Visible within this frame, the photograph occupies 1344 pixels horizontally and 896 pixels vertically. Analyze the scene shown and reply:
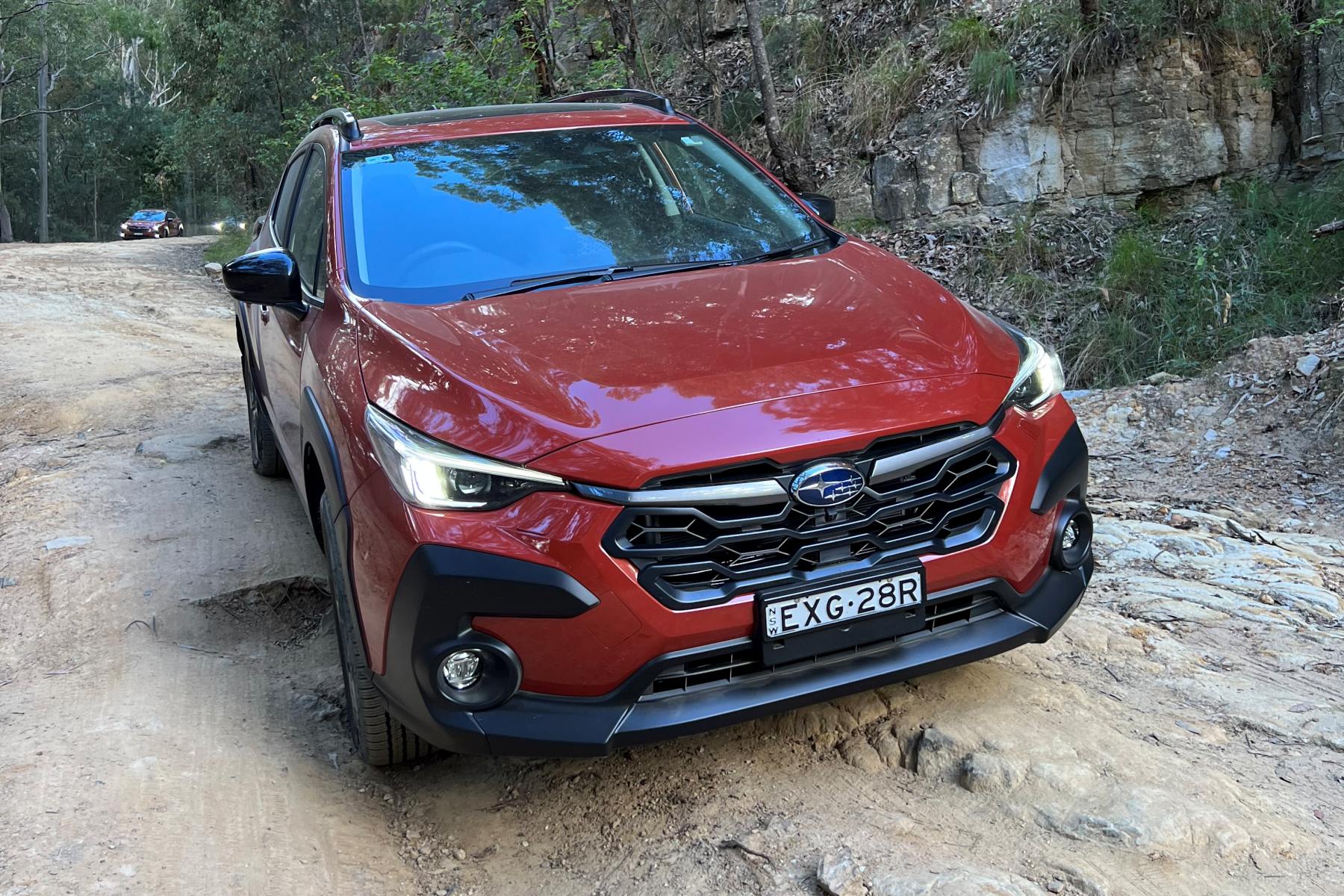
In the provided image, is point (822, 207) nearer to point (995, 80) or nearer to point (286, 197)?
point (286, 197)

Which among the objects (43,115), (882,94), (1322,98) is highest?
(43,115)

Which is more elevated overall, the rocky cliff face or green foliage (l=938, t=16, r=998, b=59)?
green foliage (l=938, t=16, r=998, b=59)

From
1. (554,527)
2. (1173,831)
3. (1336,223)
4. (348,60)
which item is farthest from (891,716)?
(348,60)

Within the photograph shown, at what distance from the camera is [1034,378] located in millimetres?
2986

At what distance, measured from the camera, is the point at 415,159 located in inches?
155

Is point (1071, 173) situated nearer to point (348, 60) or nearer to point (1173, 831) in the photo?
point (1173, 831)

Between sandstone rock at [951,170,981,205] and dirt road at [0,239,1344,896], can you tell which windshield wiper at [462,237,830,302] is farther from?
sandstone rock at [951,170,981,205]

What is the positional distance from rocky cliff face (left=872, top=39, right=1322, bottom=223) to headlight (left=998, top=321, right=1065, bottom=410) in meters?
6.61

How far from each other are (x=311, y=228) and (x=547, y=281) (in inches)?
45.6

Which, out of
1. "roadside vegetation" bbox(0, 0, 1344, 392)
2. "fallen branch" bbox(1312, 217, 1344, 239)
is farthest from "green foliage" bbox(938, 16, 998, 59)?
"fallen branch" bbox(1312, 217, 1344, 239)

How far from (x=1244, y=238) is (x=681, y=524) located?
677 cm

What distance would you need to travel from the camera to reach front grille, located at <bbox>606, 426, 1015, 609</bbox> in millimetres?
2500

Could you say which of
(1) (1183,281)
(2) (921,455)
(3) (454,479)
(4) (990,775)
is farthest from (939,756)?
(1) (1183,281)

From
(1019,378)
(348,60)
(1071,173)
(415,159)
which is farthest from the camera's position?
(348,60)
